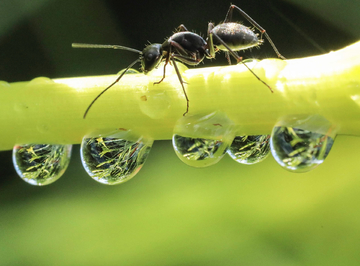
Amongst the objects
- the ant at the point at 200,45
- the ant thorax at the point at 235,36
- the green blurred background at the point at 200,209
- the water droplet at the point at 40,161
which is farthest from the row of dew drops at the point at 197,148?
the ant thorax at the point at 235,36

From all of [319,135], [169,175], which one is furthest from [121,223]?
[319,135]

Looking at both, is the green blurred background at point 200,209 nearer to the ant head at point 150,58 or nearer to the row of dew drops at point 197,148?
the row of dew drops at point 197,148

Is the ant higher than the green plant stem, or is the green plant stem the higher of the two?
the green plant stem

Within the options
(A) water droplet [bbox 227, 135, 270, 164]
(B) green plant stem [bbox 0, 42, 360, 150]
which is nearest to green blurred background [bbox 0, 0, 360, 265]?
(A) water droplet [bbox 227, 135, 270, 164]

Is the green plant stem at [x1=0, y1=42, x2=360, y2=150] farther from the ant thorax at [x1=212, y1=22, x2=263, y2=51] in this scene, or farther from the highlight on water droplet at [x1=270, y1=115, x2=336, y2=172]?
the ant thorax at [x1=212, y1=22, x2=263, y2=51]

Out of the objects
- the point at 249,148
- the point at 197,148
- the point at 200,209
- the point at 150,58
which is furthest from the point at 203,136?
the point at 150,58

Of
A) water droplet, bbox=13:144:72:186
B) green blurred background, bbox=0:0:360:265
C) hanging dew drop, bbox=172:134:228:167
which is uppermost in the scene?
hanging dew drop, bbox=172:134:228:167

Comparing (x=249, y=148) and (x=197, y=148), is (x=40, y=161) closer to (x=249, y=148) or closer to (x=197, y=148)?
(x=197, y=148)
